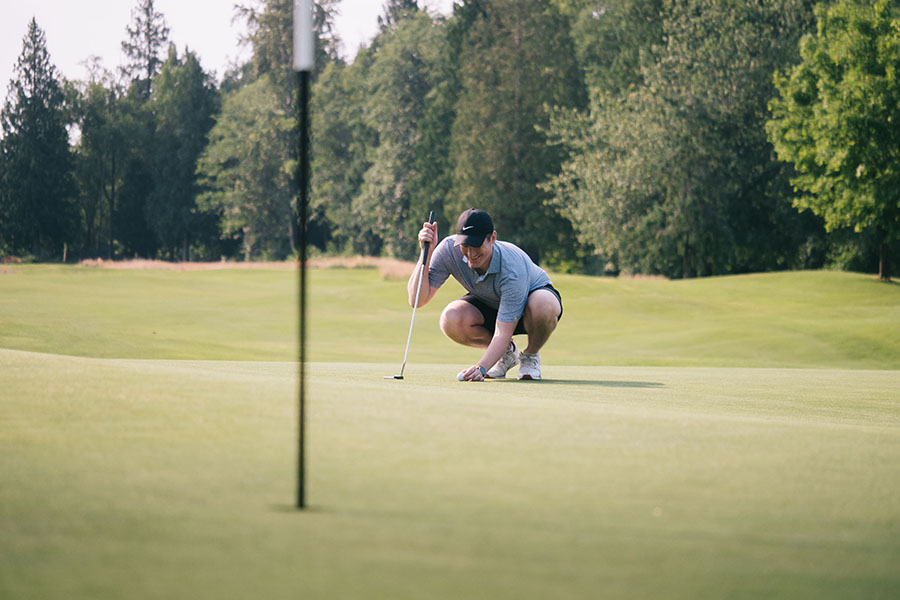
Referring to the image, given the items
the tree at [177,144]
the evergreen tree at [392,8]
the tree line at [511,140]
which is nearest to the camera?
the tree line at [511,140]

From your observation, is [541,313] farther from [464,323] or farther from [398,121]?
[398,121]

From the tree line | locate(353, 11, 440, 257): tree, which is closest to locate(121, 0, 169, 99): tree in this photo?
the tree line

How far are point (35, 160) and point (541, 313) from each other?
56.5m

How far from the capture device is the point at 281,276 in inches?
1521

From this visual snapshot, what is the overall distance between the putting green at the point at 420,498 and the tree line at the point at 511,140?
29.5 m

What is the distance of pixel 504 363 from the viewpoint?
8.05 m

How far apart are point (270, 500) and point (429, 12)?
62690 mm

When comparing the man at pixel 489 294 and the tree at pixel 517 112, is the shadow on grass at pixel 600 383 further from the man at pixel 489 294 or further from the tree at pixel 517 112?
the tree at pixel 517 112

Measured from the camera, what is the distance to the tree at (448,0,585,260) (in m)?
49.0

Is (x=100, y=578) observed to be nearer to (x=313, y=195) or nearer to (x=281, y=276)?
(x=281, y=276)

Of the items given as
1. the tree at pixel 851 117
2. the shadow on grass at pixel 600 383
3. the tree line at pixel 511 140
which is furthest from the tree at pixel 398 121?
the shadow on grass at pixel 600 383

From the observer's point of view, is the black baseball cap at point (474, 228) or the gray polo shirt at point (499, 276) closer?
the black baseball cap at point (474, 228)

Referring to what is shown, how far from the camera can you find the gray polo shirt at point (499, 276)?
7.29 meters

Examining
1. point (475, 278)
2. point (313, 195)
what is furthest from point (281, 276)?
point (475, 278)
